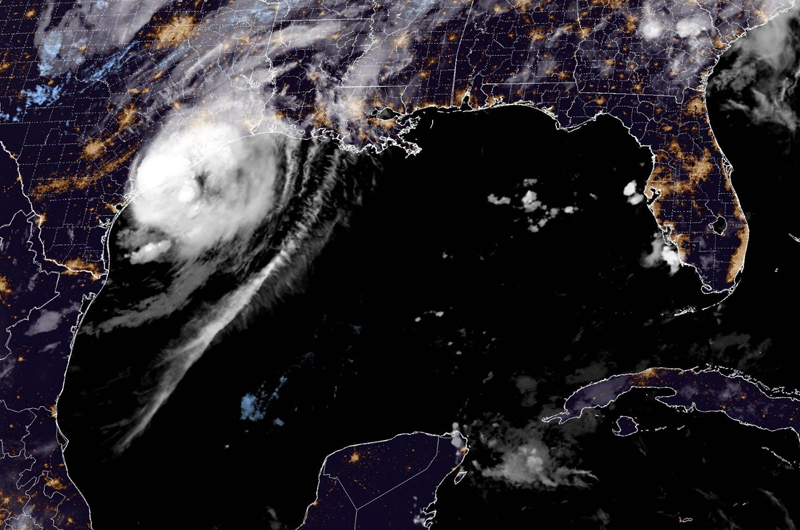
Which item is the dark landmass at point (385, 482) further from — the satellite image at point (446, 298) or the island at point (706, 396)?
the island at point (706, 396)

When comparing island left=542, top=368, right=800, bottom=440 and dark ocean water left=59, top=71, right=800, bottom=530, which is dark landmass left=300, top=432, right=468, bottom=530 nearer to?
dark ocean water left=59, top=71, right=800, bottom=530

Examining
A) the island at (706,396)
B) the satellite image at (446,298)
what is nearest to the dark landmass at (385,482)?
the satellite image at (446,298)

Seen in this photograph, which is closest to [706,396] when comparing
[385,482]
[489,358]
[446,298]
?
[489,358]

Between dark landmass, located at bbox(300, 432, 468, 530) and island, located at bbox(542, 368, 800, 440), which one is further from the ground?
dark landmass, located at bbox(300, 432, 468, 530)

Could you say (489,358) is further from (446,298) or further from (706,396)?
(706,396)

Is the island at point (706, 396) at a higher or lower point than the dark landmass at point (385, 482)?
lower

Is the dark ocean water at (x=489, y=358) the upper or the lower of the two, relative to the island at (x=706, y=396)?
upper

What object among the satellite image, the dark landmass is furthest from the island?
the dark landmass
